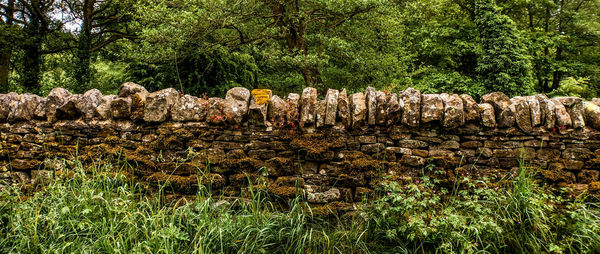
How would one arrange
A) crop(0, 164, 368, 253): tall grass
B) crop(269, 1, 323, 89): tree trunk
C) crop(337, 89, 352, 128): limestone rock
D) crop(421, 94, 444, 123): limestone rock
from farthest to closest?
crop(269, 1, 323, 89): tree trunk
crop(337, 89, 352, 128): limestone rock
crop(421, 94, 444, 123): limestone rock
crop(0, 164, 368, 253): tall grass

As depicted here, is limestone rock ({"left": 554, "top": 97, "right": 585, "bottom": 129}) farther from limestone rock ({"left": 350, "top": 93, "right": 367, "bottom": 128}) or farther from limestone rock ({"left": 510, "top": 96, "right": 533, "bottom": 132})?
limestone rock ({"left": 350, "top": 93, "right": 367, "bottom": 128})

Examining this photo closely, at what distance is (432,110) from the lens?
10.5 ft

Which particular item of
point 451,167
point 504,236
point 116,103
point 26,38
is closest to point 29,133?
point 116,103

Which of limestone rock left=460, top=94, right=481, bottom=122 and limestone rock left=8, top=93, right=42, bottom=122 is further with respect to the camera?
limestone rock left=8, top=93, right=42, bottom=122

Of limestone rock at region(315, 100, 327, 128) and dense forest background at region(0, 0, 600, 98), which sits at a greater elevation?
dense forest background at region(0, 0, 600, 98)

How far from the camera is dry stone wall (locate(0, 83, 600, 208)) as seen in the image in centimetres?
323

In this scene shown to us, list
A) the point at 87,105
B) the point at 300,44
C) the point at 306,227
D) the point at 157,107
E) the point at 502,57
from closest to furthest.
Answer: the point at 306,227, the point at 157,107, the point at 87,105, the point at 300,44, the point at 502,57

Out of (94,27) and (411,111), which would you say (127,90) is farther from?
(94,27)

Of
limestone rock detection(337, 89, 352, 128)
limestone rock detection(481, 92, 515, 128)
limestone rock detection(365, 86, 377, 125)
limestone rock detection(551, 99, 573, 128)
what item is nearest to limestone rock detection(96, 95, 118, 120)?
limestone rock detection(337, 89, 352, 128)

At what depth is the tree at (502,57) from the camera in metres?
10.4

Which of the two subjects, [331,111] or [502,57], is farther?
[502,57]

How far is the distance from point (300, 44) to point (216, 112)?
590 cm

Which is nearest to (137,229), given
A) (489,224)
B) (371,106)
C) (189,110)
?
(189,110)

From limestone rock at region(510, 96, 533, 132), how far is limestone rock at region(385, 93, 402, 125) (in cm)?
123
